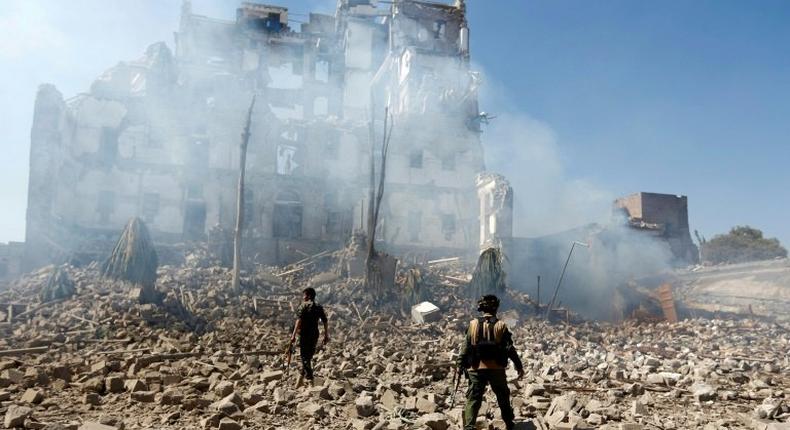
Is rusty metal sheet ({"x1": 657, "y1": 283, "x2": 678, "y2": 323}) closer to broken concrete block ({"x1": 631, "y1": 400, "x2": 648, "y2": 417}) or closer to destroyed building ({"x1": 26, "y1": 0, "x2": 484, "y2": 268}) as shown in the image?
destroyed building ({"x1": 26, "y1": 0, "x2": 484, "y2": 268})

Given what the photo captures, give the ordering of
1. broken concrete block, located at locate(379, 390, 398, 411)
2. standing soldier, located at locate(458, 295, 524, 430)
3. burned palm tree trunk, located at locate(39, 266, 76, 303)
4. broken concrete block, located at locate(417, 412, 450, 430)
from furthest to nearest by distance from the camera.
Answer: burned palm tree trunk, located at locate(39, 266, 76, 303), broken concrete block, located at locate(379, 390, 398, 411), broken concrete block, located at locate(417, 412, 450, 430), standing soldier, located at locate(458, 295, 524, 430)

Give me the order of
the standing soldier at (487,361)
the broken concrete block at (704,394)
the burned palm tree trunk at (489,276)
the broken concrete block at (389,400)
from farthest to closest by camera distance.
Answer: the burned palm tree trunk at (489,276), the broken concrete block at (704,394), the broken concrete block at (389,400), the standing soldier at (487,361)

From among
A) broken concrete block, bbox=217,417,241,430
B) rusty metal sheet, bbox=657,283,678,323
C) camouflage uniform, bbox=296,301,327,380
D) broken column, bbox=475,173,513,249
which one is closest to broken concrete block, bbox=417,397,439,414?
camouflage uniform, bbox=296,301,327,380

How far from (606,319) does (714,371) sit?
13627mm

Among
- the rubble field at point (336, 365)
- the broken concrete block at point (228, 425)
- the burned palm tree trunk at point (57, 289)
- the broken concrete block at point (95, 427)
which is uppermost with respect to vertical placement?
the burned palm tree trunk at point (57, 289)

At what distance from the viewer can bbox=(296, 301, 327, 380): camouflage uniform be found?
810cm

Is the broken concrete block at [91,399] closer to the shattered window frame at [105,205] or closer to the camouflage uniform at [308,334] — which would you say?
the camouflage uniform at [308,334]

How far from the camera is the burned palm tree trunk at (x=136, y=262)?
48.1 ft

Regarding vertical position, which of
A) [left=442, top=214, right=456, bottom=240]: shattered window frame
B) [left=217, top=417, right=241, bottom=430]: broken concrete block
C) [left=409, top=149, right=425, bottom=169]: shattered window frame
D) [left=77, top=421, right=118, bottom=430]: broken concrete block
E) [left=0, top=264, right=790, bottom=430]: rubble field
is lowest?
[left=0, top=264, right=790, bottom=430]: rubble field

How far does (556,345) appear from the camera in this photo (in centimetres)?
1391

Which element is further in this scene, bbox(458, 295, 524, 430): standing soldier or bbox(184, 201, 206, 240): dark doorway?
bbox(184, 201, 206, 240): dark doorway

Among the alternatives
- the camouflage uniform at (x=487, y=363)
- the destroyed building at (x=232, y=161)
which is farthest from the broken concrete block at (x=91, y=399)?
the destroyed building at (x=232, y=161)

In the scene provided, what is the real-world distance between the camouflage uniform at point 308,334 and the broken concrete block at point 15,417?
350 centimetres

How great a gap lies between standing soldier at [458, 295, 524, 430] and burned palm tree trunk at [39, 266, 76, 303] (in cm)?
1385
